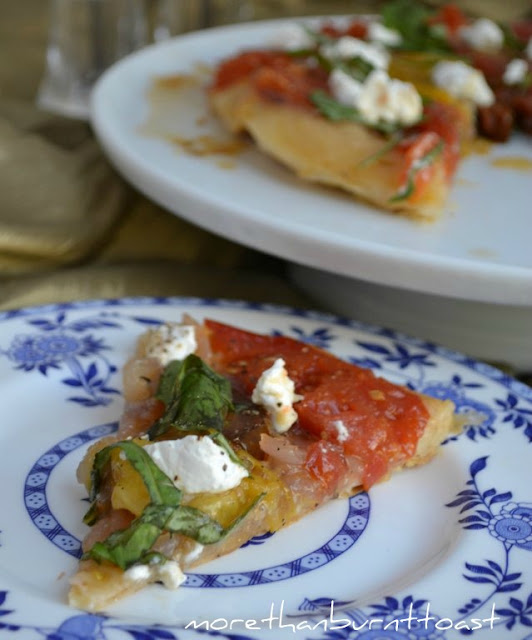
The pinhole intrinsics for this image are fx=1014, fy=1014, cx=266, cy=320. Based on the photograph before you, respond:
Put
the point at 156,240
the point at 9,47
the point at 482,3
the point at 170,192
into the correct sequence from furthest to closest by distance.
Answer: the point at 482,3
the point at 9,47
the point at 156,240
the point at 170,192

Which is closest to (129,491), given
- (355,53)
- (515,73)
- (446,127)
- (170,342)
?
(170,342)

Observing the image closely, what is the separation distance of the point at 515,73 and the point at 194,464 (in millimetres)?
A: 2086

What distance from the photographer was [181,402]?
158 cm

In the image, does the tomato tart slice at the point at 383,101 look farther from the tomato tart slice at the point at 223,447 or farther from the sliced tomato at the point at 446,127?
the tomato tart slice at the point at 223,447

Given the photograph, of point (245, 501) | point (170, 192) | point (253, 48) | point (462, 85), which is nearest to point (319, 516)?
point (245, 501)

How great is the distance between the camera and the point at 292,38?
330 centimetres

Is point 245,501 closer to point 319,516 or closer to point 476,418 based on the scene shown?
point 319,516

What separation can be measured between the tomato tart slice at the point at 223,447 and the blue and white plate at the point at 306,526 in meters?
0.04

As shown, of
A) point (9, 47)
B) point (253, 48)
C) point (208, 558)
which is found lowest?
point (9, 47)

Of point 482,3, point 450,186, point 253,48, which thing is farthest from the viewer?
point 482,3

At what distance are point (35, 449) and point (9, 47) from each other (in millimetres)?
2690

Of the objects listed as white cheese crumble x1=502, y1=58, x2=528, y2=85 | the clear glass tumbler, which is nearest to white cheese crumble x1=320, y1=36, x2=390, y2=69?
white cheese crumble x1=502, y1=58, x2=528, y2=85

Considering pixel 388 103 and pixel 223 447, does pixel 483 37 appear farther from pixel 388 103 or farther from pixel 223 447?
pixel 223 447

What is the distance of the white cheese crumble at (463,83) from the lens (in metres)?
2.89
